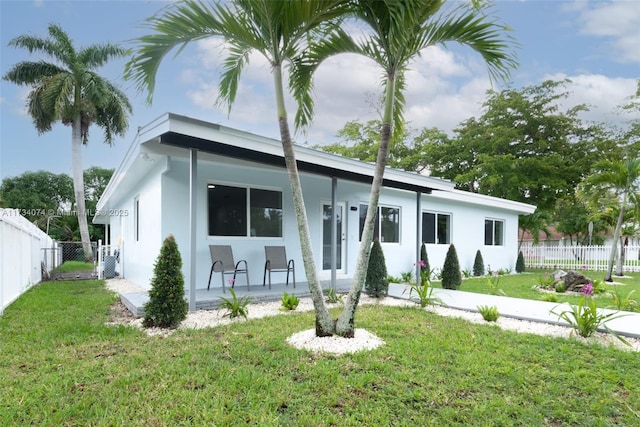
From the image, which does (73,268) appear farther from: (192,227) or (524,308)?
(524,308)

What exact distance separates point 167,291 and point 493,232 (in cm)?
1327

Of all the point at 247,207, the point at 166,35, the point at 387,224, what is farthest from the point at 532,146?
the point at 166,35

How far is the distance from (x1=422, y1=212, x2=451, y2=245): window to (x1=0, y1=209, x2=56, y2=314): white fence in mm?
10205

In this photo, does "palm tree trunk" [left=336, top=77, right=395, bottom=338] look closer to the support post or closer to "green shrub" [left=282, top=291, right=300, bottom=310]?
"green shrub" [left=282, top=291, right=300, bottom=310]

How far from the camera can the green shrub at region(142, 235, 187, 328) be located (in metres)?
4.76

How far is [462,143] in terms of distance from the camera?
21484 mm

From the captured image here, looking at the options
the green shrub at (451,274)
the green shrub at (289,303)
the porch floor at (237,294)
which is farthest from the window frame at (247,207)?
the green shrub at (451,274)

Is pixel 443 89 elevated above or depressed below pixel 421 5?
above

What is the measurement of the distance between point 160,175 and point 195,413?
545 cm

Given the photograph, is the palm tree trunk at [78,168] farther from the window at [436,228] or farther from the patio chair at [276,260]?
the window at [436,228]

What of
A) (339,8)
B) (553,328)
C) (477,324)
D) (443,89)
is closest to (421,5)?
(339,8)

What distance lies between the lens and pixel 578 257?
18.0m

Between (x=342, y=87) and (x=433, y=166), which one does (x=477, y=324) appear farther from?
(x=433, y=166)

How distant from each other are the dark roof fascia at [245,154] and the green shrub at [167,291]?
148 centimetres
